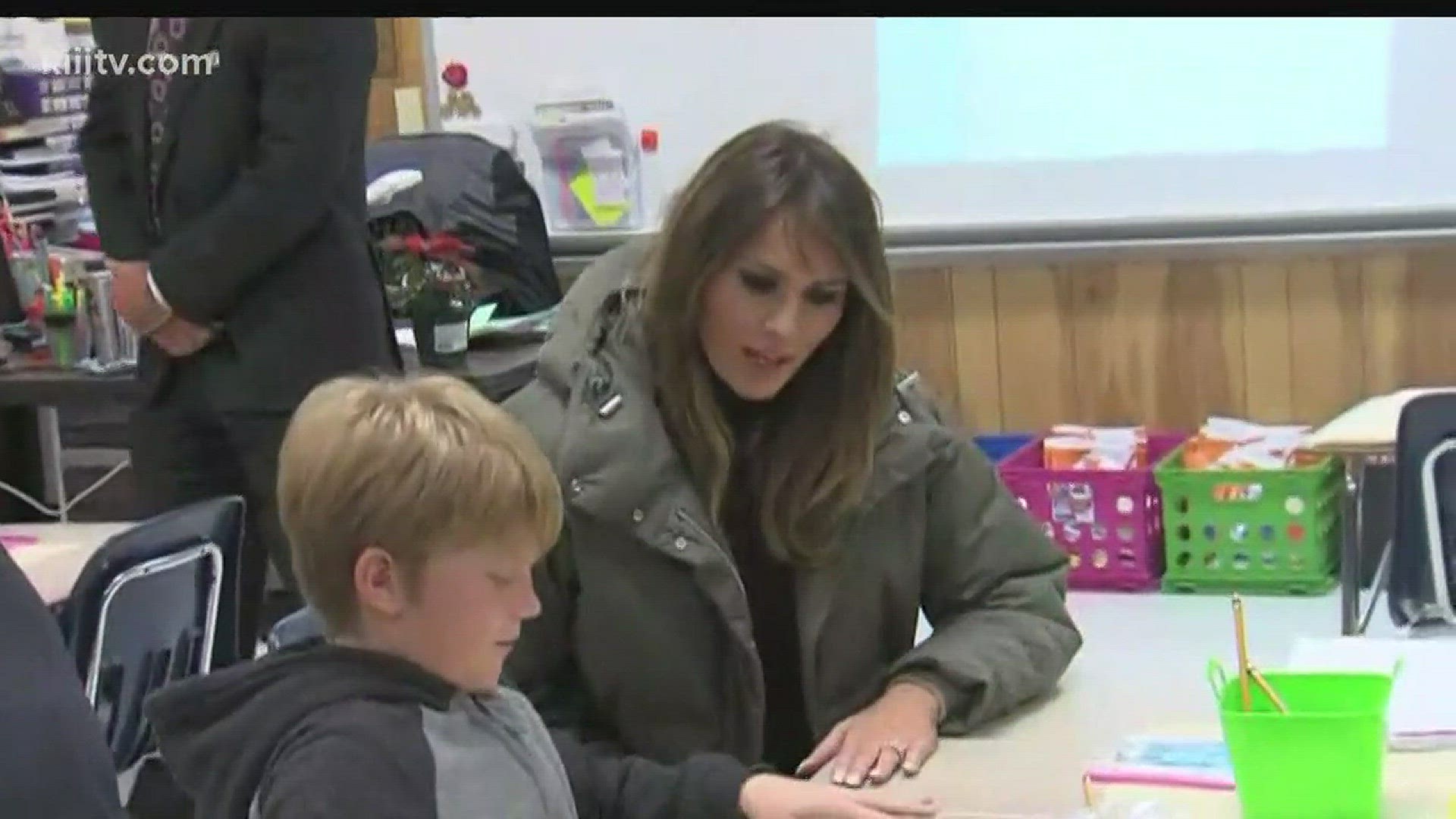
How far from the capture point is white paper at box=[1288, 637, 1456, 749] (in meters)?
1.44

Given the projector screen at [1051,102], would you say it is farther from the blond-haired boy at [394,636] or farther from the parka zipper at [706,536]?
the blond-haired boy at [394,636]

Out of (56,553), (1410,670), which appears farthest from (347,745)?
(56,553)

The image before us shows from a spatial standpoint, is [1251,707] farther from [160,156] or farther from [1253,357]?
[1253,357]

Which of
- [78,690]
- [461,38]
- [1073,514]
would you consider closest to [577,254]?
[461,38]

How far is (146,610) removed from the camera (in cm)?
211

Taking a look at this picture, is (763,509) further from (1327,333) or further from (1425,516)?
(1327,333)

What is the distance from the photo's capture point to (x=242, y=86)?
2.63 m

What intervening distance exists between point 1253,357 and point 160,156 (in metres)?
2.04

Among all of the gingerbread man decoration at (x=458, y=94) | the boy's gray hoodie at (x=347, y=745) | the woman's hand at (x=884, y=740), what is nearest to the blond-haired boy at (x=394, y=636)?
the boy's gray hoodie at (x=347, y=745)

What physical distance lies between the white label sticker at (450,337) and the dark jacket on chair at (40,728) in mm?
1771

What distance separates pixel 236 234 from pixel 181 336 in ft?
0.61

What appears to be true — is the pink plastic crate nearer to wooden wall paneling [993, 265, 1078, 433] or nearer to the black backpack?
wooden wall paneling [993, 265, 1078, 433]

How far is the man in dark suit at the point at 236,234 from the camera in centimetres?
261

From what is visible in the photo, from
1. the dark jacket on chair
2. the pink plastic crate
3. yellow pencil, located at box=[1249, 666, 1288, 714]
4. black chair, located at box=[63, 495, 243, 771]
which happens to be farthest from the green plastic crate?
the dark jacket on chair
